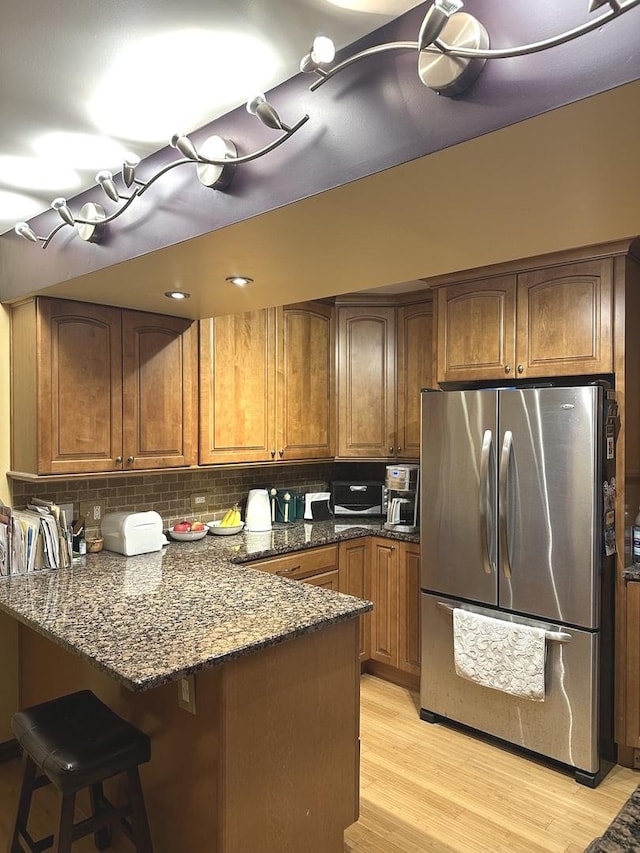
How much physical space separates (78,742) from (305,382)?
246cm

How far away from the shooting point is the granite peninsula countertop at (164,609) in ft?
5.69

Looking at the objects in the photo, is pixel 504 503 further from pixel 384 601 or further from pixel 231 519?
pixel 231 519

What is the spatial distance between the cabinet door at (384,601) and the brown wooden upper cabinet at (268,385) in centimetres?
75

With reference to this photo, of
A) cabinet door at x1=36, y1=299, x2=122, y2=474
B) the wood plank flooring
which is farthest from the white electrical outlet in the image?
cabinet door at x1=36, y1=299, x2=122, y2=474

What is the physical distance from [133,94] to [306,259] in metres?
0.68

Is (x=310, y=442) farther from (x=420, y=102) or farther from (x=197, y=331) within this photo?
(x=420, y=102)

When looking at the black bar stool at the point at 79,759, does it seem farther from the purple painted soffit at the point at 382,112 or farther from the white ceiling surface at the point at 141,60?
the white ceiling surface at the point at 141,60

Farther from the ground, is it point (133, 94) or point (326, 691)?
point (133, 94)

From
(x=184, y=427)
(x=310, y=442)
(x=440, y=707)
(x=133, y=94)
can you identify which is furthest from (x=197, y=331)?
(x=440, y=707)

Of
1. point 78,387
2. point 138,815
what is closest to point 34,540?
point 78,387

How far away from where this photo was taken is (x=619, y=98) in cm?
96

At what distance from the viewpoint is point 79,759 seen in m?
1.78

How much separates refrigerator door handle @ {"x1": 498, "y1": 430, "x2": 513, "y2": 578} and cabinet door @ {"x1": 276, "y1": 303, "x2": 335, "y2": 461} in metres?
1.36

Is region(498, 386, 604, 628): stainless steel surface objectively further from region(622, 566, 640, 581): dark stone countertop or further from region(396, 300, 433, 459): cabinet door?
region(396, 300, 433, 459): cabinet door
